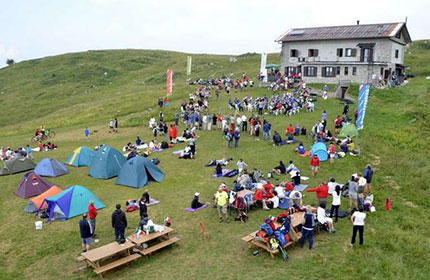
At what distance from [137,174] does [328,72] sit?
36743 millimetres

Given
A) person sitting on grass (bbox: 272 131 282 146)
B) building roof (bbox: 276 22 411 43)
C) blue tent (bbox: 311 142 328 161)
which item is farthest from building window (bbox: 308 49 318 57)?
blue tent (bbox: 311 142 328 161)

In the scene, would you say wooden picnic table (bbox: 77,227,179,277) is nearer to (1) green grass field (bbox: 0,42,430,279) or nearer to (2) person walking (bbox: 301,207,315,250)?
(1) green grass field (bbox: 0,42,430,279)

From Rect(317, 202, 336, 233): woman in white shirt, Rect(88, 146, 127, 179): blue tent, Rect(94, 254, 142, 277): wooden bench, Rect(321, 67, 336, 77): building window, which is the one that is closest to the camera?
Rect(94, 254, 142, 277): wooden bench

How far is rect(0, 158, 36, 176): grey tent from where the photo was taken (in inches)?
958

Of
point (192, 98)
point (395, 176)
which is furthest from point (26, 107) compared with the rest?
point (395, 176)

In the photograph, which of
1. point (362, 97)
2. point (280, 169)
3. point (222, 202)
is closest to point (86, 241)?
point (222, 202)

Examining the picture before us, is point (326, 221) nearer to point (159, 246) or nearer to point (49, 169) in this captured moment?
point (159, 246)

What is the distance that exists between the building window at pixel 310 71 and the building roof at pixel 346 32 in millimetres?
4067

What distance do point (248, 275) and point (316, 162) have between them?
10736 mm

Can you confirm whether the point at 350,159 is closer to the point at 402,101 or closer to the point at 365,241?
the point at 365,241

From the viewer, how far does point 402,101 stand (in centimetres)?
3888

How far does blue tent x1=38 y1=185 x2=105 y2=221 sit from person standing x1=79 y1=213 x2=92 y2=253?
3.79 m

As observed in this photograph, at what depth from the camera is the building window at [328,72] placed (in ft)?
159

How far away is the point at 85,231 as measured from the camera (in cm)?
1287
